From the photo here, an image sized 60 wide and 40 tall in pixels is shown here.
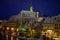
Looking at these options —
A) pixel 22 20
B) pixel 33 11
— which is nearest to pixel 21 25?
pixel 22 20

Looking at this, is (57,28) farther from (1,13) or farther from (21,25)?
(1,13)

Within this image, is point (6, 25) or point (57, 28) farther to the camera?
point (6, 25)

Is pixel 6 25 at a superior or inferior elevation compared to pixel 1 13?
inferior

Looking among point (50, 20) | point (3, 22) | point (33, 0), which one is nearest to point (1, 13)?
point (3, 22)

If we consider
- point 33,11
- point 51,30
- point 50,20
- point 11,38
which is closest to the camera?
point 11,38

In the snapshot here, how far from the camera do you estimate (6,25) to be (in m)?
5.65

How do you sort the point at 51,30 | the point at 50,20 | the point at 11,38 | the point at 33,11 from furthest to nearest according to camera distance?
1. the point at 33,11
2. the point at 50,20
3. the point at 51,30
4. the point at 11,38

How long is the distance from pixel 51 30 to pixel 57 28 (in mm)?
242

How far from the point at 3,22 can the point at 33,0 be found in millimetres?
1190

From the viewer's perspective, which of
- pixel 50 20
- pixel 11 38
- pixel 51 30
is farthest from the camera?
pixel 50 20

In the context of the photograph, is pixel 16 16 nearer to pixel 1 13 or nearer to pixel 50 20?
pixel 1 13

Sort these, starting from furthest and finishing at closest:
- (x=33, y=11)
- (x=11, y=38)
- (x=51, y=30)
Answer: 1. (x=33, y=11)
2. (x=51, y=30)
3. (x=11, y=38)

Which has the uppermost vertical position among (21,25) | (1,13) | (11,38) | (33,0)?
(33,0)

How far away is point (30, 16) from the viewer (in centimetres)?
581
